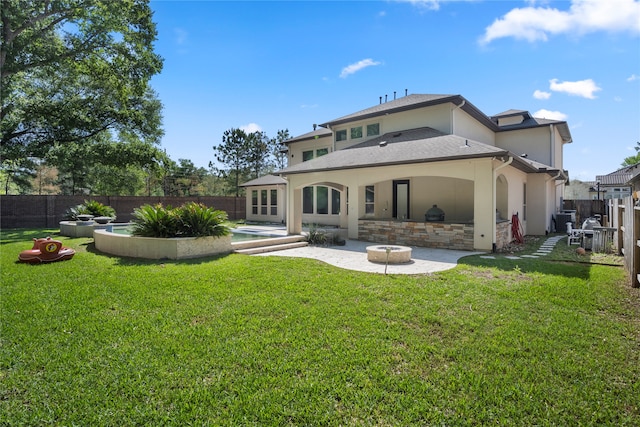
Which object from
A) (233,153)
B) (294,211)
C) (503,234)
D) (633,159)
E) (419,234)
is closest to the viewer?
(503,234)

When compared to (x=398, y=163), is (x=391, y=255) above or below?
below

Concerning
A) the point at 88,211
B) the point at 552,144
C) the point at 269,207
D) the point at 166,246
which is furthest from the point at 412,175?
the point at 88,211

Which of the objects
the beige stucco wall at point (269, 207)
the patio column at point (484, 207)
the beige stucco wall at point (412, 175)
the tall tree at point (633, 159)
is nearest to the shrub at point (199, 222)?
the beige stucco wall at point (412, 175)

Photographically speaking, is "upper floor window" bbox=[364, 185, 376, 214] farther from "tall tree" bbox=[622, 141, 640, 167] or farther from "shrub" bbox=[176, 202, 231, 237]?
"tall tree" bbox=[622, 141, 640, 167]

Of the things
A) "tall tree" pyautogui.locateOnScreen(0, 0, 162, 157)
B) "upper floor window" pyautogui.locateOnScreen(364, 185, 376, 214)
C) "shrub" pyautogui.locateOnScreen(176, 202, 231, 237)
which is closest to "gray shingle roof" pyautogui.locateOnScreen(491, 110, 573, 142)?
"upper floor window" pyautogui.locateOnScreen(364, 185, 376, 214)

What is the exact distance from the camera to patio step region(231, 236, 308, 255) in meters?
10.3

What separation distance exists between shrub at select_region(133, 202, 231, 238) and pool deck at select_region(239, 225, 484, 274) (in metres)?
2.48

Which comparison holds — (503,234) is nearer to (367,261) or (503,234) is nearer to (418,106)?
(367,261)

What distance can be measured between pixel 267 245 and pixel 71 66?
15867mm

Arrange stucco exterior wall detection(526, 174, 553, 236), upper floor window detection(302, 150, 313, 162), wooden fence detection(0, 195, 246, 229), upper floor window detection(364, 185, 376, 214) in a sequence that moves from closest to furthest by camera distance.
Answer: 1. stucco exterior wall detection(526, 174, 553, 236)
2. upper floor window detection(364, 185, 376, 214)
3. wooden fence detection(0, 195, 246, 229)
4. upper floor window detection(302, 150, 313, 162)

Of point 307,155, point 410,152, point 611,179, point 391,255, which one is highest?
point 307,155

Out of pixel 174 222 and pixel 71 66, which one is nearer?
pixel 174 222

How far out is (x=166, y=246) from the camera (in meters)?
8.81

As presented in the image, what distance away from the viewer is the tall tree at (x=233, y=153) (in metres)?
40.2
